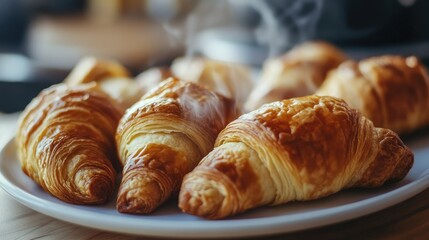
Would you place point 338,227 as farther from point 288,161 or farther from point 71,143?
point 71,143

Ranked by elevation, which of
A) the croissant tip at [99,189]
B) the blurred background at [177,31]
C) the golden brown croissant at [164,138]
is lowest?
the blurred background at [177,31]

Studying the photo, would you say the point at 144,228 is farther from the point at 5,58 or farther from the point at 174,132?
the point at 5,58

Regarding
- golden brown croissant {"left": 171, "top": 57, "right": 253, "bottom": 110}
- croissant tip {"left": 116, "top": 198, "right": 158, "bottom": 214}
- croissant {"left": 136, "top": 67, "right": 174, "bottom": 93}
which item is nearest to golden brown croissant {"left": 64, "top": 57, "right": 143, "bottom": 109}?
croissant {"left": 136, "top": 67, "right": 174, "bottom": 93}

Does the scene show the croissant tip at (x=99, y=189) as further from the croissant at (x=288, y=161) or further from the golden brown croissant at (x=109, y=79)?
the golden brown croissant at (x=109, y=79)

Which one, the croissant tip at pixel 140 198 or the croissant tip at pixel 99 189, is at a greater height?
the croissant tip at pixel 140 198

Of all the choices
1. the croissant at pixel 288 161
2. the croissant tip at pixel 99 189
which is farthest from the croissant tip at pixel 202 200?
the croissant tip at pixel 99 189

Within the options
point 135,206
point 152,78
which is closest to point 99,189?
point 135,206
